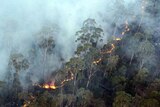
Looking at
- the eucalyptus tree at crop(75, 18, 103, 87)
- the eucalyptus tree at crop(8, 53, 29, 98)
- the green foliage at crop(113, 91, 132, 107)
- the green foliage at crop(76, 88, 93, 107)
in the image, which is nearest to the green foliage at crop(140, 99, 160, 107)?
the green foliage at crop(113, 91, 132, 107)

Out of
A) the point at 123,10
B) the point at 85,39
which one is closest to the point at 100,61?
the point at 85,39

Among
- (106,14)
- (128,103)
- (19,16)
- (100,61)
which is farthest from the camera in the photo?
(106,14)

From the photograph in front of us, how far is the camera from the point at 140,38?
205 ft

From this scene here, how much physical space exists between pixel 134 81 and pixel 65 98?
12130 millimetres

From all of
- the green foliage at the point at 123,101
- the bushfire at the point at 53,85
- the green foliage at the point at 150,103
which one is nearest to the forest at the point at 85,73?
the bushfire at the point at 53,85

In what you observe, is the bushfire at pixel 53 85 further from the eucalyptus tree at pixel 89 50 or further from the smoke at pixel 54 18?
the smoke at pixel 54 18

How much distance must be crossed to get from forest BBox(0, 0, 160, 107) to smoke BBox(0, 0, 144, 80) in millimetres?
1811

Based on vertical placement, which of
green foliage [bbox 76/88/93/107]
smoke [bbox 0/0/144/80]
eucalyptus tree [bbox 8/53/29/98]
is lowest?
green foliage [bbox 76/88/93/107]

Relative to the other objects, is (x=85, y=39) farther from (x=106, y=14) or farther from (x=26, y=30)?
(x=106, y=14)

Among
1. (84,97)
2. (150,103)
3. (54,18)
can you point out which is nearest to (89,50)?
(84,97)

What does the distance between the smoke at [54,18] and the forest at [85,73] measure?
181 cm


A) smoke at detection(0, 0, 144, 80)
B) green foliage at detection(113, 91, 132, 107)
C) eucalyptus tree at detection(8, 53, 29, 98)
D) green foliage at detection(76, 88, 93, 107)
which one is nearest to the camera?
green foliage at detection(113, 91, 132, 107)

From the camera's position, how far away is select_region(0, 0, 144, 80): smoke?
61000 mm

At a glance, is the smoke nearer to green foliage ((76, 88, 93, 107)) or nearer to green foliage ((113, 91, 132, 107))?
green foliage ((76, 88, 93, 107))
